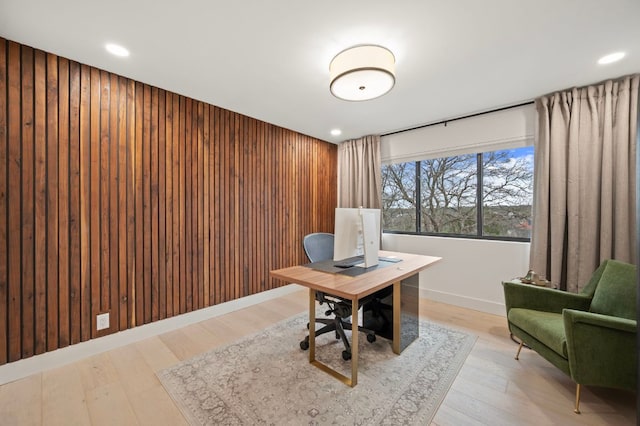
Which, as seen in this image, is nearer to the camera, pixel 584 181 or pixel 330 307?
pixel 330 307

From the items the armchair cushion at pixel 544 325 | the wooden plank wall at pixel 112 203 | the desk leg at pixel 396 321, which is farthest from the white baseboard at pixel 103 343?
the armchair cushion at pixel 544 325

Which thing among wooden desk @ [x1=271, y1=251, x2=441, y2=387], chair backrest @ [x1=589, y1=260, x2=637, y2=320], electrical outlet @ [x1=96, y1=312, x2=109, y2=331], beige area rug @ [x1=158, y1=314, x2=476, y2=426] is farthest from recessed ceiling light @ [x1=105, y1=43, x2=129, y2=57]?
chair backrest @ [x1=589, y1=260, x2=637, y2=320]

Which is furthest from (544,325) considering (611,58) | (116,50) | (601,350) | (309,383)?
(116,50)

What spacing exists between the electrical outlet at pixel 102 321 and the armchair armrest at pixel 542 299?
3560 mm

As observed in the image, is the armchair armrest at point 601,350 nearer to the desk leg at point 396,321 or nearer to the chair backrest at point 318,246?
the desk leg at point 396,321

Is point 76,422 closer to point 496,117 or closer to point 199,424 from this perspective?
point 199,424

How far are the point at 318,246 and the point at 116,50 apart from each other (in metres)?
2.40

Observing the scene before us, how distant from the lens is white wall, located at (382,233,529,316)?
117 inches

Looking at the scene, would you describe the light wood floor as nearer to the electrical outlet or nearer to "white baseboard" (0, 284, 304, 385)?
"white baseboard" (0, 284, 304, 385)

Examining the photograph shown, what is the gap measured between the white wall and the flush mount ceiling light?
6.64 feet

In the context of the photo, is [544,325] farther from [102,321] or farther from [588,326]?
[102,321]

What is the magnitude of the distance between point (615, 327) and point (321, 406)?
5.81ft

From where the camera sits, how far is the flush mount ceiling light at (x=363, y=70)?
178cm

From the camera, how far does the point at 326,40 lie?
5.99ft
